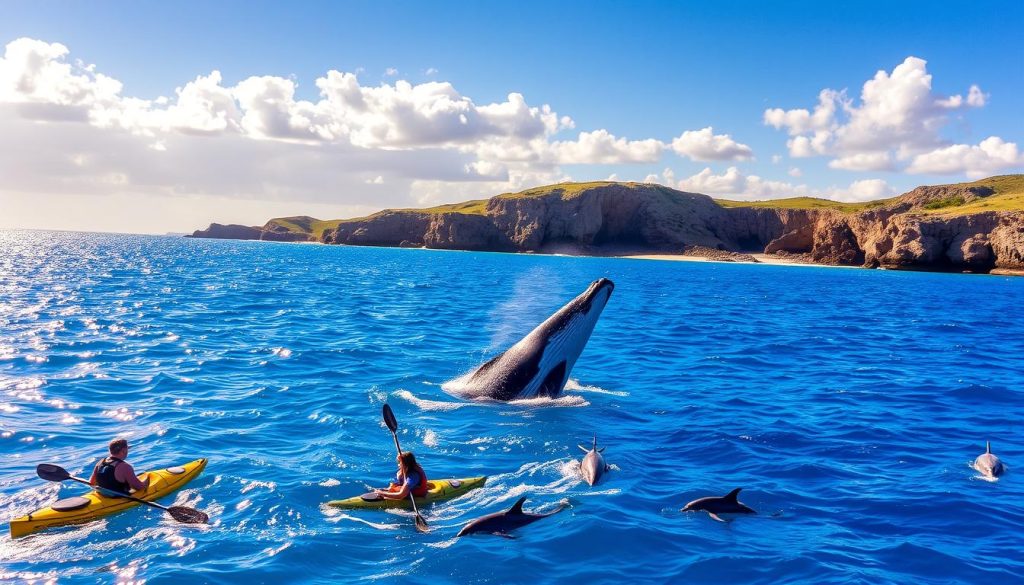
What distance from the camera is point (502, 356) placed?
18078 millimetres

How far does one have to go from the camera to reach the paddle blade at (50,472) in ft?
35.5

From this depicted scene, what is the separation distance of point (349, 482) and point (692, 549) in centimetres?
582

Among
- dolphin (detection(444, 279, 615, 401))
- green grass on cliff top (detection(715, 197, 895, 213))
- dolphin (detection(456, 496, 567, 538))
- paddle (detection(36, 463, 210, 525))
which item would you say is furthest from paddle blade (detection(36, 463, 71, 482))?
green grass on cliff top (detection(715, 197, 895, 213))

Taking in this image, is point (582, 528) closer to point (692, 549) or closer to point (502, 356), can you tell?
point (692, 549)

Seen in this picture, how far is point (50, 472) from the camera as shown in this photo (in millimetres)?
10898

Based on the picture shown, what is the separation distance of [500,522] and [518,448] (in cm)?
399

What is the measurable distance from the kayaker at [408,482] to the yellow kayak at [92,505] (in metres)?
3.50

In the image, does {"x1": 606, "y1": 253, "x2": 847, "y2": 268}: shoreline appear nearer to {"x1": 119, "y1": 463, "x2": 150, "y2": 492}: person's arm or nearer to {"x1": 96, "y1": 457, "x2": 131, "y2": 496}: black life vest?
{"x1": 119, "y1": 463, "x2": 150, "y2": 492}: person's arm

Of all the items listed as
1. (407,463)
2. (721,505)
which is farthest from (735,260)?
(407,463)

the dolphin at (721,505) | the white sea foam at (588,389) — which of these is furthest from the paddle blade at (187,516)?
the white sea foam at (588,389)

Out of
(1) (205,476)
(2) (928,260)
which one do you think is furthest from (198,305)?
(2) (928,260)

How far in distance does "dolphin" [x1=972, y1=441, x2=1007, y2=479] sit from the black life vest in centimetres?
1507

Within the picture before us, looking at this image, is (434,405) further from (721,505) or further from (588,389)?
(721,505)

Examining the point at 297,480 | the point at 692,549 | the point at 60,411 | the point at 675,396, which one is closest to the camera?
the point at 692,549
